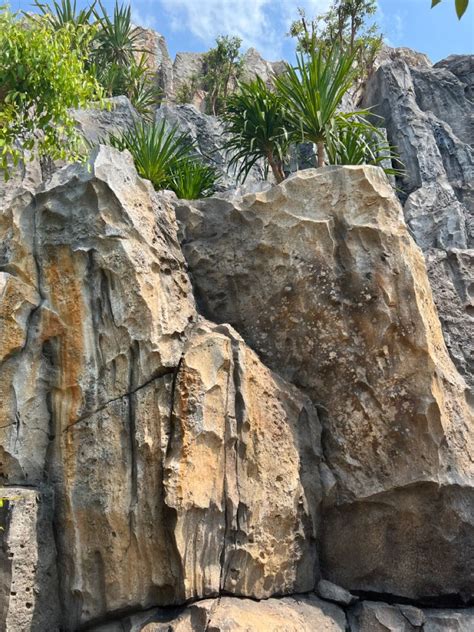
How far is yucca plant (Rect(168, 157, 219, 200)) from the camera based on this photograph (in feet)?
30.2

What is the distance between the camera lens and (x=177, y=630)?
5227mm

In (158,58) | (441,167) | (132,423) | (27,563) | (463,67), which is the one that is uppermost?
(158,58)

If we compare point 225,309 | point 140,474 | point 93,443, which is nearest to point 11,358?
point 93,443

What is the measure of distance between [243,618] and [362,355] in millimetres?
2515

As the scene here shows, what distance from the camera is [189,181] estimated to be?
9.20 m

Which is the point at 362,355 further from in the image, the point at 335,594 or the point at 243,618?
the point at 243,618

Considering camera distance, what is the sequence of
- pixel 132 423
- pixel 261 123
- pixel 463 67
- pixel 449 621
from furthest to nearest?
1. pixel 463 67
2. pixel 261 123
3. pixel 449 621
4. pixel 132 423

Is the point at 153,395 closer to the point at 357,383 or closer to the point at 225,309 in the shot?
the point at 225,309

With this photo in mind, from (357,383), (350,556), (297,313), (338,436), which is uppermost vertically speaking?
(297,313)

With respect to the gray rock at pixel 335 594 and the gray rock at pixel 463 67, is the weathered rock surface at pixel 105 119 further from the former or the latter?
the gray rock at pixel 463 67

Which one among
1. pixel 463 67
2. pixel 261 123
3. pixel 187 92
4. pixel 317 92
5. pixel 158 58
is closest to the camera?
pixel 317 92

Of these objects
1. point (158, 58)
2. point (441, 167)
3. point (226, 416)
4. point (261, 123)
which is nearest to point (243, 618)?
point (226, 416)

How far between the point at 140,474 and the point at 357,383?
216 cm

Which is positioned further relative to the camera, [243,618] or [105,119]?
[105,119]
